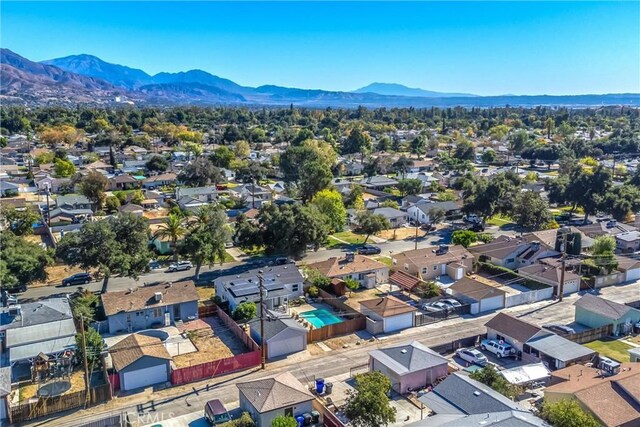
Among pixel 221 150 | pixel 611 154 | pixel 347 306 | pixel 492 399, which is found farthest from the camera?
pixel 611 154

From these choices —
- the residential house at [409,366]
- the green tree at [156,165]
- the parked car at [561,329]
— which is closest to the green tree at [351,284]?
the residential house at [409,366]

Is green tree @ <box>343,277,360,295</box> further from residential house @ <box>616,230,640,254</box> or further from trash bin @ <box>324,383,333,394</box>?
residential house @ <box>616,230,640,254</box>

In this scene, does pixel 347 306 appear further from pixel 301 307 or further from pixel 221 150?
pixel 221 150

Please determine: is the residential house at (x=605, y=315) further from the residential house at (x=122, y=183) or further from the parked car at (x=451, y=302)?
the residential house at (x=122, y=183)

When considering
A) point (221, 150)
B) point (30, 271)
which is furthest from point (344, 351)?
point (221, 150)

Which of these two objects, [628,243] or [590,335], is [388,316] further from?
[628,243]

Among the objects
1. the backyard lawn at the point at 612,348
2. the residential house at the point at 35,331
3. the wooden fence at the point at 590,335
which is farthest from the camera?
the wooden fence at the point at 590,335
